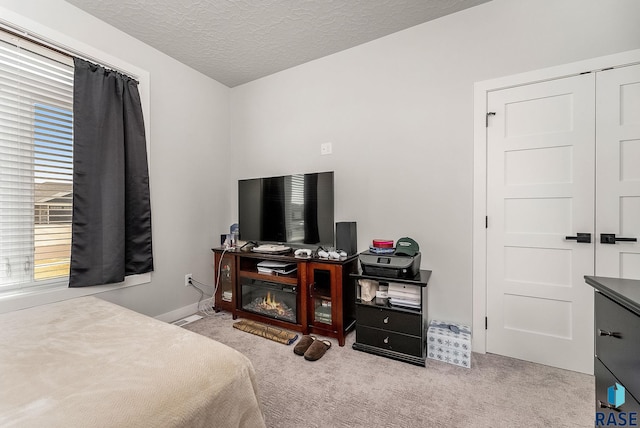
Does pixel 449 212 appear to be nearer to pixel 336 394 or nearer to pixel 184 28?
pixel 336 394

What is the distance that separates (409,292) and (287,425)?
3.76 ft

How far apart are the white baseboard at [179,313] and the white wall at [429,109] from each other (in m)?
1.87

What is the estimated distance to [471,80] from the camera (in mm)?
2121

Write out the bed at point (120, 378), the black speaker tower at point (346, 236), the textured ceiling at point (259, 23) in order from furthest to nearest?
1. the black speaker tower at point (346, 236)
2. the textured ceiling at point (259, 23)
3. the bed at point (120, 378)

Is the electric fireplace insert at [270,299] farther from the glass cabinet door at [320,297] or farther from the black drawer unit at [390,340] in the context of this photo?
the black drawer unit at [390,340]

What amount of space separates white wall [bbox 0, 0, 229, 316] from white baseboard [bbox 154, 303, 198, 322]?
46 mm

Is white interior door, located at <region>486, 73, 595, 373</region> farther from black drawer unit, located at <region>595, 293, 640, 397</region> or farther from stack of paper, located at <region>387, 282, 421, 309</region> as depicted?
black drawer unit, located at <region>595, 293, 640, 397</region>

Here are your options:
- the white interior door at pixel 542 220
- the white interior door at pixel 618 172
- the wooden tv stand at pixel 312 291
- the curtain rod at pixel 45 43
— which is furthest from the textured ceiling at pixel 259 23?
the wooden tv stand at pixel 312 291

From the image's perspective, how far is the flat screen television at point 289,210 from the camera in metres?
2.47

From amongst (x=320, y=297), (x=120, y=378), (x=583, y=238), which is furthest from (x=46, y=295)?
(x=583, y=238)

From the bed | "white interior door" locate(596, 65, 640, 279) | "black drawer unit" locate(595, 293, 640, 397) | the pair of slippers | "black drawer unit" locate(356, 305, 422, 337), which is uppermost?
"white interior door" locate(596, 65, 640, 279)

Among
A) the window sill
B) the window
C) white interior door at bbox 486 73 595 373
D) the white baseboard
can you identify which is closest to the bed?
the window sill

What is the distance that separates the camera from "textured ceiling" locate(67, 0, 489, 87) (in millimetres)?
2045

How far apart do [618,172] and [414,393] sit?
1.89 meters
